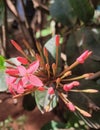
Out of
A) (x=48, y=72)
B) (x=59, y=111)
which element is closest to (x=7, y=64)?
(x=48, y=72)

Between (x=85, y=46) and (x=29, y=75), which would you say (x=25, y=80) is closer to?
(x=29, y=75)

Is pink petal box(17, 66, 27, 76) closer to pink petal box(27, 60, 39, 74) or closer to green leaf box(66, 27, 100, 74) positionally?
pink petal box(27, 60, 39, 74)

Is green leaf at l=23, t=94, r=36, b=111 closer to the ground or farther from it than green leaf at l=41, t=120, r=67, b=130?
farther from it

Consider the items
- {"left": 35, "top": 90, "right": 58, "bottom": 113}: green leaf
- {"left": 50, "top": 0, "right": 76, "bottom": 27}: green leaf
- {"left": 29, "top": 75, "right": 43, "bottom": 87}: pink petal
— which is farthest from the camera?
{"left": 50, "top": 0, "right": 76, "bottom": 27}: green leaf

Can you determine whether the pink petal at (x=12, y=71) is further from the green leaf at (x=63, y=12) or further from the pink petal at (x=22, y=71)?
the green leaf at (x=63, y=12)

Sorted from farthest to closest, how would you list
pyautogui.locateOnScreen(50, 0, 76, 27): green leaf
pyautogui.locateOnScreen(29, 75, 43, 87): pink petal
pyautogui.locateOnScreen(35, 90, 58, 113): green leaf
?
pyautogui.locateOnScreen(50, 0, 76, 27): green leaf < pyautogui.locateOnScreen(35, 90, 58, 113): green leaf < pyautogui.locateOnScreen(29, 75, 43, 87): pink petal

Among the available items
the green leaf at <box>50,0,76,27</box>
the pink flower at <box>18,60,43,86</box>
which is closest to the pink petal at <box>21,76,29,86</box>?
the pink flower at <box>18,60,43,86</box>

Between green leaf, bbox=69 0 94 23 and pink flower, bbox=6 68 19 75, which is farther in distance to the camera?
green leaf, bbox=69 0 94 23
